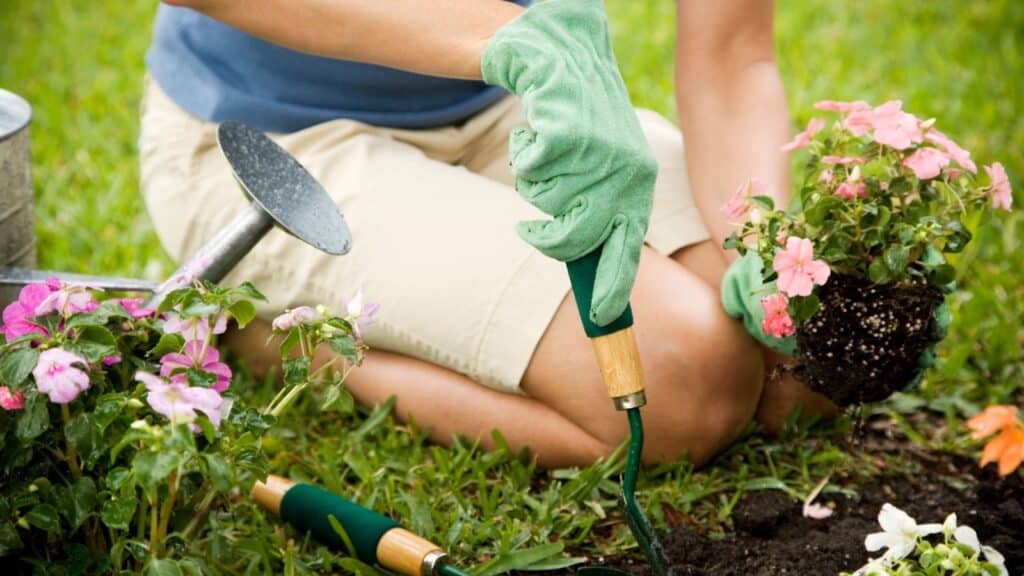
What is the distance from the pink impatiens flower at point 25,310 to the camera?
120 cm

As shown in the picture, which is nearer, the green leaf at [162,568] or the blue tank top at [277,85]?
the green leaf at [162,568]

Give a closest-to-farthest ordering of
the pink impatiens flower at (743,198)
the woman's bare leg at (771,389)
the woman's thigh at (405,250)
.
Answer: the pink impatiens flower at (743,198) < the woman's thigh at (405,250) < the woman's bare leg at (771,389)

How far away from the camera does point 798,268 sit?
1.36 meters

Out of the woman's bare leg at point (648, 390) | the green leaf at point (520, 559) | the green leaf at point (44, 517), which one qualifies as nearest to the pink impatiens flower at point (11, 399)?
the green leaf at point (44, 517)

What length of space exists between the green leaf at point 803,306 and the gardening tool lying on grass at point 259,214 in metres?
0.53

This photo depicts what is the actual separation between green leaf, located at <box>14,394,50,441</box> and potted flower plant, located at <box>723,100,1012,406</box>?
31.0 inches

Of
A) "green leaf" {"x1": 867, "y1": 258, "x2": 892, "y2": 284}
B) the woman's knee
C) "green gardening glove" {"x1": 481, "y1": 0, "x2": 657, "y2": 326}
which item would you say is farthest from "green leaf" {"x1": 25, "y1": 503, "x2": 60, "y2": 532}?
"green leaf" {"x1": 867, "y1": 258, "x2": 892, "y2": 284}

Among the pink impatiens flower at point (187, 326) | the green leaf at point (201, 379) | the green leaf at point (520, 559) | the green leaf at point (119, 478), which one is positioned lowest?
the green leaf at point (520, 559)

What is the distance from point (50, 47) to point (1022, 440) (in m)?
2.86

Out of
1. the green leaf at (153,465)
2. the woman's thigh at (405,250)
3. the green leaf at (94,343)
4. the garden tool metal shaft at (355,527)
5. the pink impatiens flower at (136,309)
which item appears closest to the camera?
the green leaf at (153,465)

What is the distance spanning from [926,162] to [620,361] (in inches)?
17.2

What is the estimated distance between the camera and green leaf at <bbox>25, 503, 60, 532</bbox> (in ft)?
3.85

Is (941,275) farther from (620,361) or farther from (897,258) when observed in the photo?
(620,361)

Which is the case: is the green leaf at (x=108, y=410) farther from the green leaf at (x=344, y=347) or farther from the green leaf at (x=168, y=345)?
the green leaf at (x=344, y=347)
